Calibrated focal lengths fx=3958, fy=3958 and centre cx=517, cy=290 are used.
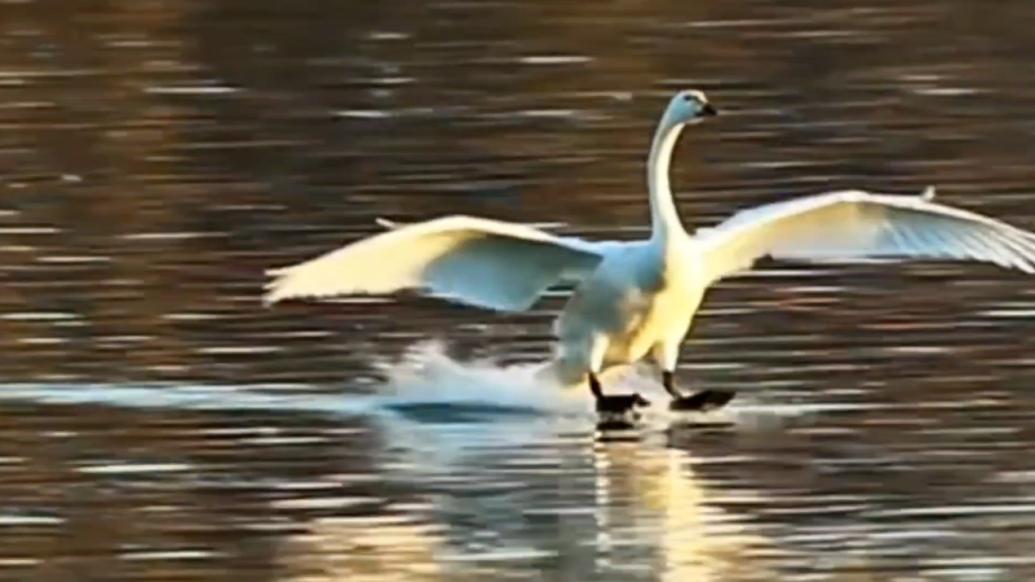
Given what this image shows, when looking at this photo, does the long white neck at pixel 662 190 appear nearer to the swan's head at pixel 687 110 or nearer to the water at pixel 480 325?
the swan's head at pixel 687 110

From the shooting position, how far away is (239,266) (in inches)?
681

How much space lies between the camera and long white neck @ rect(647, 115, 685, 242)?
1470 cm

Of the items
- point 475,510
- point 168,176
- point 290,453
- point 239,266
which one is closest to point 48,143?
point 168,176

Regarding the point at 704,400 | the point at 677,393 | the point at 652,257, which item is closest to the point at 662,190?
the point at 652,257

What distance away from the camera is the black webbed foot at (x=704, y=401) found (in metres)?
14.2

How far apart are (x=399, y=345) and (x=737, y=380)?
158 cm

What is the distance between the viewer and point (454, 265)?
48.4 feet

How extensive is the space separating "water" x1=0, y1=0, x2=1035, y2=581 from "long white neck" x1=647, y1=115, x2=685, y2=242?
66 centimetres

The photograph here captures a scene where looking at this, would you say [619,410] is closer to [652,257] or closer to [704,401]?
[704,401]

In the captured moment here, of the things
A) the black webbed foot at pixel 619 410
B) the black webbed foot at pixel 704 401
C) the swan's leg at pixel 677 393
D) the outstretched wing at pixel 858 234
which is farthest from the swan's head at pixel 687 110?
the black webbed foot at pixel 704 401

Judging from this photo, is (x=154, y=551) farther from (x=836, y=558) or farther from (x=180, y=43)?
(x=180, y=43)

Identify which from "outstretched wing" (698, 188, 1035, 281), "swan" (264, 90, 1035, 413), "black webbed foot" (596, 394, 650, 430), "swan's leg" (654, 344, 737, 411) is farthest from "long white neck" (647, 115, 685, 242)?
"black webbed foot" (596, 394, 650, 430)

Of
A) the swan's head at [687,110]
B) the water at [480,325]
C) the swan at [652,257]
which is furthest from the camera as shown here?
the swan's head at [687,110]

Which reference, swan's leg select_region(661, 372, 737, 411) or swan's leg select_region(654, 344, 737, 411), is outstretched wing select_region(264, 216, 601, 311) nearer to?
swan's leg select_region(654, 344, 737, 411)
